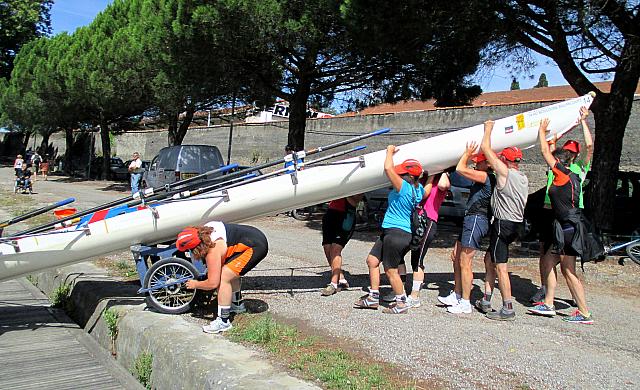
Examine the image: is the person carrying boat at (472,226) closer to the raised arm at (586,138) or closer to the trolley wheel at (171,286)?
the raised arm at (586,138)

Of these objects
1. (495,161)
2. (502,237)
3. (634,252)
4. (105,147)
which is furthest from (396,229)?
(105,147)

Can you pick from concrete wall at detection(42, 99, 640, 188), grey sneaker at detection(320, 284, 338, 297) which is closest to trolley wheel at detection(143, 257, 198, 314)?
grey sneaker at detection(320, 284, 338, 297)

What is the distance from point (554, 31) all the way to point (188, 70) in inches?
375

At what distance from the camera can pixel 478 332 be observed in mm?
5738

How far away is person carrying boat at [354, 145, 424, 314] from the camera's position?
6.18 meters

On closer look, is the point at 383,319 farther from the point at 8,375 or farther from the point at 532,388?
the point at 8,375

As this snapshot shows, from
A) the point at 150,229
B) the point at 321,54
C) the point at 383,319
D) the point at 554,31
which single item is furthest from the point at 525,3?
the point at 150,229

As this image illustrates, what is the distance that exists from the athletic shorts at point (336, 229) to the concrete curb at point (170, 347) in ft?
6.97

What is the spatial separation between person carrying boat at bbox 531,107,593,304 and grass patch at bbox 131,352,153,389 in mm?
→ 4473

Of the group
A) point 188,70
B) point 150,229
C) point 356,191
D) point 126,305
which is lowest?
point 126,305

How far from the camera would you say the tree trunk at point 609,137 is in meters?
10.2

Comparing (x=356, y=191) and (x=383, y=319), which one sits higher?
(x=356, y=191)

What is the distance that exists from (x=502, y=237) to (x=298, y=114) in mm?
11588

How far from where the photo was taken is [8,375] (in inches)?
207
